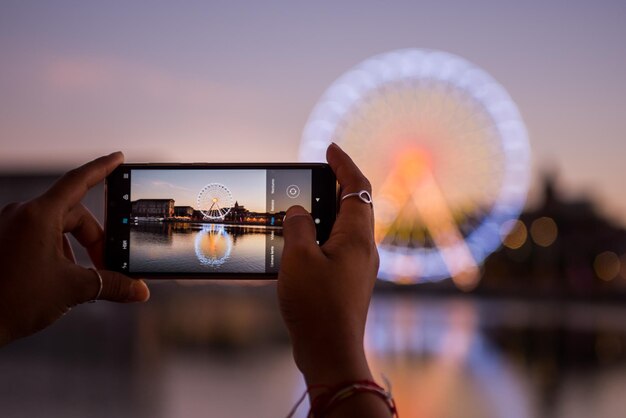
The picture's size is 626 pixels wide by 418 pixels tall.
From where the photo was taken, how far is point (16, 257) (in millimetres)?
1316

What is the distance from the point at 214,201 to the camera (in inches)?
77.7

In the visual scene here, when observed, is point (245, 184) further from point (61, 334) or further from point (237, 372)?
point (61, 334)

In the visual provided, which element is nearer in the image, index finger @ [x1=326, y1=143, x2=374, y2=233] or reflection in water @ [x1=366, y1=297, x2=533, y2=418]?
index finger @ [x1=326, y1=143, x2=374, y2=233]

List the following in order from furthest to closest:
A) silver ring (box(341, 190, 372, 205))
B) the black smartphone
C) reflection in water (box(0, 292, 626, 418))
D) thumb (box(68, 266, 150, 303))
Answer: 1. reflection in water (box(0, 292, 626, 418))
2. the black smartphone
3. thumb (box(68, 266, 150, 303))
4. silver ring (box(341, 190, 372, 205))

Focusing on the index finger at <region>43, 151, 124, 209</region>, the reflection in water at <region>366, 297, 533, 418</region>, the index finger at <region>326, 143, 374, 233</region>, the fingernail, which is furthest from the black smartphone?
the reflection in water at <region>366, 297, 533, 418</region>

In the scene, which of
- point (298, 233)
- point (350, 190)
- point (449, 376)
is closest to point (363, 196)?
point (350, 190)

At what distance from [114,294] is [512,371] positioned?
5.92 m

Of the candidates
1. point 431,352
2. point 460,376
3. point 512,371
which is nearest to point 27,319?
point 460,376

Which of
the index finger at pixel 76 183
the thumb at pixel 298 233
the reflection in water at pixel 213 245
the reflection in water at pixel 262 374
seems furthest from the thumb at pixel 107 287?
the reflection in water at pixel 262 374

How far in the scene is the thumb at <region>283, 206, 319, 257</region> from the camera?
106cm

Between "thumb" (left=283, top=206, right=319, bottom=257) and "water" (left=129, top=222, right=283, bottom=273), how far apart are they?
2.17ft

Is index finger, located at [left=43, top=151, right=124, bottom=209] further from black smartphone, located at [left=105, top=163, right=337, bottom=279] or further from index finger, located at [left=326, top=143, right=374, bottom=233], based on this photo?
index finger, located at [left=326, top=143, right=374, bottom=233]

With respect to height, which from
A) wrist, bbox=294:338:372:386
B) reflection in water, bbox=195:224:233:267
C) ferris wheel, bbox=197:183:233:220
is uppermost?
ferris wheel, bbox=197:183:233:220

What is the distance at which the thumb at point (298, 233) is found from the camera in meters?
1.06
